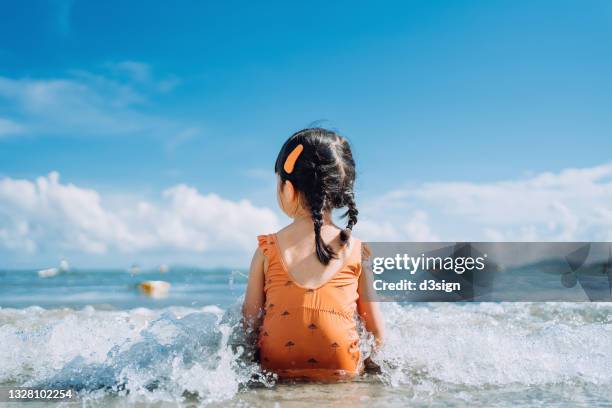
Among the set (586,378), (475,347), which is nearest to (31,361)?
(475,347)

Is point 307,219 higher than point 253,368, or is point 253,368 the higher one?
point 307,219

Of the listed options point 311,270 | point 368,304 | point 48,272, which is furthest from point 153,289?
point 311,270

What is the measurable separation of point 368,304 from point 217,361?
34.9 inches

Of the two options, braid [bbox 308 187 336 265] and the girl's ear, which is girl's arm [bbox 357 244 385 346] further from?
the girl's ear

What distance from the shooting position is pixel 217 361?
10.0 feet

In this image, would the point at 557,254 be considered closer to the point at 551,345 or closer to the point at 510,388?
the point at 551,345

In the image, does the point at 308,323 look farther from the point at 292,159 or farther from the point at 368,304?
the point at 292,159

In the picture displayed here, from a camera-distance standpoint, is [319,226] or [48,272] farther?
[48,272]

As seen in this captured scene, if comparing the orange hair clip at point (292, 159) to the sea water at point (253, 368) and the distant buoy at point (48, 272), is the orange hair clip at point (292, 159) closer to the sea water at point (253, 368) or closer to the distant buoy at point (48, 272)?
the sea water at point (253, 368)

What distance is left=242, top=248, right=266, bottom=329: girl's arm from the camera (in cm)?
298

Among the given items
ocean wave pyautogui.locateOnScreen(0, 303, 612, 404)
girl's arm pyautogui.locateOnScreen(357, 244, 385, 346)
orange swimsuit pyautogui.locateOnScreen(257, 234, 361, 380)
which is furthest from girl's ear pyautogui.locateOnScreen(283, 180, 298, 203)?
ocean wave pyautogui.locateOnScreen(0, 303, 612, 404)

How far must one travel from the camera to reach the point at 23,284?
16.6m

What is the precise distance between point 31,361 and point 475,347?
3.08m

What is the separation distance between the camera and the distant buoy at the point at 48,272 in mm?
19250
